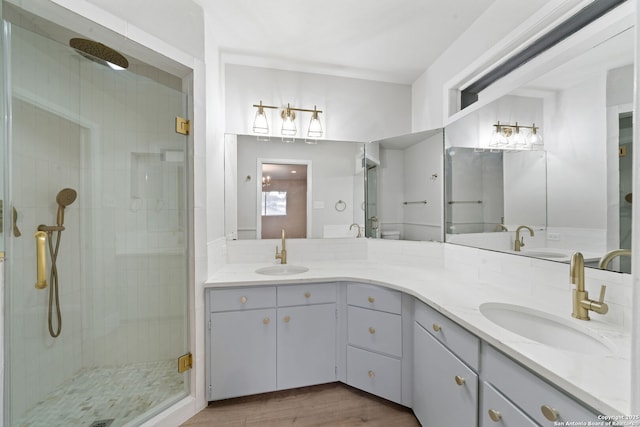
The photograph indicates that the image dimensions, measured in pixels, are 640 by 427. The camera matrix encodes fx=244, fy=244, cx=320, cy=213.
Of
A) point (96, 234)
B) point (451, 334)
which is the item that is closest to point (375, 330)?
point (451, 334)

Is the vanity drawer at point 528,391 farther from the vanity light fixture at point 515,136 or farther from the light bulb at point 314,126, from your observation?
the light bulb at point 314,126

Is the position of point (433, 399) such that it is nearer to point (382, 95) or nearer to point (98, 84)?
point (382, 95)

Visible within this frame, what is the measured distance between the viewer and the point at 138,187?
5.42ft

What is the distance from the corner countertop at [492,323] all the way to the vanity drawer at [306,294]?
0.06 meters

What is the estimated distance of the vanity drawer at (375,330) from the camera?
160 centimetres

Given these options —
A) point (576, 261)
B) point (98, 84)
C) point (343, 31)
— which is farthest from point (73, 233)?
point (576, 261)

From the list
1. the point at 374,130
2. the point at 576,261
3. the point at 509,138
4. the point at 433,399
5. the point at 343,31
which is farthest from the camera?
the point at 374,130

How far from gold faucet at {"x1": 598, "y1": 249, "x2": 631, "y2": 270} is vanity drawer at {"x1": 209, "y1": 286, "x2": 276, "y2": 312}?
1679mm

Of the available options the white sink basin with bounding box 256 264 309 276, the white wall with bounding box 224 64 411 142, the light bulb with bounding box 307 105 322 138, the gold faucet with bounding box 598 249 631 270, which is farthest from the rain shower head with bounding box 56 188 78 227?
the gold faucet with bounding box 598 249 631 270

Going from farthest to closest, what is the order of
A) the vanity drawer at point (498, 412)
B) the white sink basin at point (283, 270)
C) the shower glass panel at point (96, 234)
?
the white sink basin at point (283, 270)
the shower glass panel at point (96, 234)
the vanity drawer at point (498, 412)

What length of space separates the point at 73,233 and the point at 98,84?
94cm

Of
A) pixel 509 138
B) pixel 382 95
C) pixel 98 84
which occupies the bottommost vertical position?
pixel 509 138

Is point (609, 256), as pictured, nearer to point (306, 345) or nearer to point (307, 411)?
point (306, 345)

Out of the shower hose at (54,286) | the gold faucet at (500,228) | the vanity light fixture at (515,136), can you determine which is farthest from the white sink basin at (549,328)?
the shower hose at (54,286)
